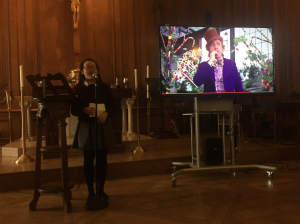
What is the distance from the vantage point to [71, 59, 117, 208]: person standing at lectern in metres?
2.44

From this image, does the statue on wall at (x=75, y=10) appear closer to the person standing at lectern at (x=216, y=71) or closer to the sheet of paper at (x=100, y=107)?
the person standing at lectern at (x=216, y=71)

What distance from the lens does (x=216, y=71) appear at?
3.44m

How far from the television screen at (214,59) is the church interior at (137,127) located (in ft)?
0.38

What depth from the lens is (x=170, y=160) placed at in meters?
3.82

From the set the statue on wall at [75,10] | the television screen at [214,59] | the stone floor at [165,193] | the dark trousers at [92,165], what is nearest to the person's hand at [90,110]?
the dark trousers at [92,165]

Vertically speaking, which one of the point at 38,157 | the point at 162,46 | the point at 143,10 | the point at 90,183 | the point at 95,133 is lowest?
the point at 90,183

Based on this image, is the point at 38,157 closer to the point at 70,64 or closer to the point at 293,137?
the point at 70,64

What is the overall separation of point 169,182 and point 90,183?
3.61ft

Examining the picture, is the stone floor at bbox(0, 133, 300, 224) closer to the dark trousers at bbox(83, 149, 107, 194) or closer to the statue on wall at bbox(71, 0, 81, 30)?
the dark trousers at bbox(83, 149, 107, 194)

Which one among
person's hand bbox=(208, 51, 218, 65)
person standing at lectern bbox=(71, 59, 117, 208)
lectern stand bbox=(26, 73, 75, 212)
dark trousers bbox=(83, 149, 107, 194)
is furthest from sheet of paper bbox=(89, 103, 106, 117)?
person's hand bbox=(208, 51, 218, 65)

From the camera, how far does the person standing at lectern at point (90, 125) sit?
8.01 ft

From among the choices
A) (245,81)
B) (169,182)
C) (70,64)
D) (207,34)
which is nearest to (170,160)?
(169,182)

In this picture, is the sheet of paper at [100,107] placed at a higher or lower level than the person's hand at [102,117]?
higher

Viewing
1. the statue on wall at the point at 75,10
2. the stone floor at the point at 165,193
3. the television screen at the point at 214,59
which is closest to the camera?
the stone floor at the point at 165,193
